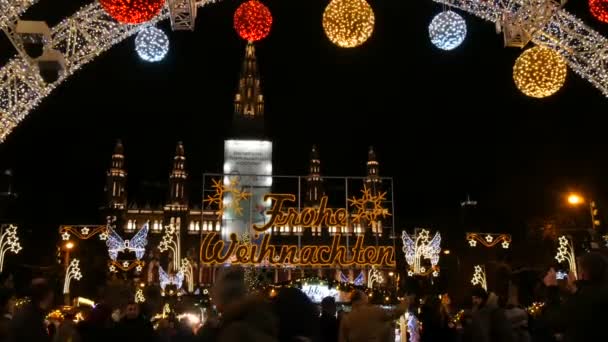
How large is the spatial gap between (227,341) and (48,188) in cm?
3150

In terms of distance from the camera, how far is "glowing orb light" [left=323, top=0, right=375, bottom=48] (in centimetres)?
843

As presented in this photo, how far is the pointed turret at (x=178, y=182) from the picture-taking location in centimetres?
8539

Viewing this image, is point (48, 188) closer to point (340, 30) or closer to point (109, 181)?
point (340, 30)

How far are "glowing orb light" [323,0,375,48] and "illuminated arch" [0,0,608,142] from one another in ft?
8.74

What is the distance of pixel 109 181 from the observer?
84.3 m

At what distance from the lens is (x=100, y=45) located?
10.9 metres

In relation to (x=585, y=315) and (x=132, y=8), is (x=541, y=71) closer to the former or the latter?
(x=132, y=8)

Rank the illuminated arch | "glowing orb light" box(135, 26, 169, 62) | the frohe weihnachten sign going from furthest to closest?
the frohe weihnachten sign < the illuminated arch < "glowing orb light" box(135, 26, 169, 62)

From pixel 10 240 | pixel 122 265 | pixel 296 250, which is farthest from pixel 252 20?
pixel 122 265

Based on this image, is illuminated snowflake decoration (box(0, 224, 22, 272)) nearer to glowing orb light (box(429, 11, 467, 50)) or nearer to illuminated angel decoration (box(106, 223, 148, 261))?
glowing orb light (box(429, 11, 467, 50))

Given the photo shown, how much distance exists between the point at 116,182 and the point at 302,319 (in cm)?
8371

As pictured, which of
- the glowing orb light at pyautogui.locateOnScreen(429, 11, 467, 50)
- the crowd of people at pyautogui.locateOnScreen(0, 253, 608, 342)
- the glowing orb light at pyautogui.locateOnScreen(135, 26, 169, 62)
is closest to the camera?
the crowd of people at pyautogui.locateOnScreen(0, 253, 608, 342)

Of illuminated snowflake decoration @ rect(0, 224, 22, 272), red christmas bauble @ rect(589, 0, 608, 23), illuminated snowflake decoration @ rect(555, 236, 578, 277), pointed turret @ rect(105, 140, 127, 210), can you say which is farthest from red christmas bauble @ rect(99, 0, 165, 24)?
pointed turret @ rect(105, 140, 127, 210)

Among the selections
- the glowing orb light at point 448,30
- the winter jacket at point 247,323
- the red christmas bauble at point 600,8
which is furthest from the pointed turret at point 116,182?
the winter jacket at point 247,323
